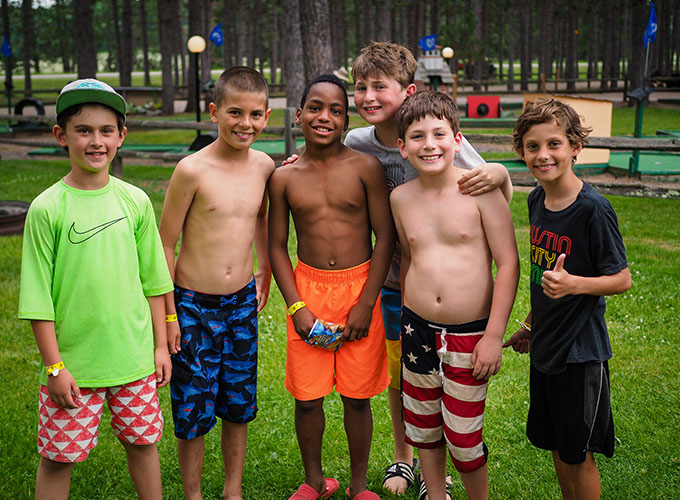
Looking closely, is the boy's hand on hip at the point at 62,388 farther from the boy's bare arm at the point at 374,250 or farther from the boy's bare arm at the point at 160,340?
the boy's bare arm at the point at 374,250

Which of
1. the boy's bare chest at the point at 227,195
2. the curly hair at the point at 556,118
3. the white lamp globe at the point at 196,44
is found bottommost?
the boy's bare chest at the point at 227,195

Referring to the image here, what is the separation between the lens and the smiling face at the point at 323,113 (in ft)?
10.2

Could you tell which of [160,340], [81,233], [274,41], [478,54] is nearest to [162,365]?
[160,340]

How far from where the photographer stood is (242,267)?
3164mm

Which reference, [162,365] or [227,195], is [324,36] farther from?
[162,365]

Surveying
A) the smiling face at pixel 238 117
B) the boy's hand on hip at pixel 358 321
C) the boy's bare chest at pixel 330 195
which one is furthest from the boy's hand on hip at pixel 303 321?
the smiling face at pixel 238 117

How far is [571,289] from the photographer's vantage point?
97.7 inches

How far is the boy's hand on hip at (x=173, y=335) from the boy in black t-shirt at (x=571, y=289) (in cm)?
158

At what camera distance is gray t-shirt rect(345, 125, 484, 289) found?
3.27 m

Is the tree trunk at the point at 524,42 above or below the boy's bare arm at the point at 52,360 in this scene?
above

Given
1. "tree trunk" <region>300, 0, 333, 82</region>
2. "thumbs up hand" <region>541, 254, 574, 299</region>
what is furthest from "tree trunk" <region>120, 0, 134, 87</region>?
"thumbs up hand" <region>541, 254, 574, 299</region>

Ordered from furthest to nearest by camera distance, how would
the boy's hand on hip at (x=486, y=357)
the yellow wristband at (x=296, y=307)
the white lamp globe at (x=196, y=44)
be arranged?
1. the white lamp globe at (x=196, y=44)
2. the yellow wristband at (x=296, y=307)
3. the boy's hand on hip at (x=486, y=357)

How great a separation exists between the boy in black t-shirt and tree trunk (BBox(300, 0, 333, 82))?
11.3 metres

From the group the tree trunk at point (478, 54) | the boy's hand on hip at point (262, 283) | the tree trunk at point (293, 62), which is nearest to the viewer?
the boy's hand on hip at point (262, 283)
